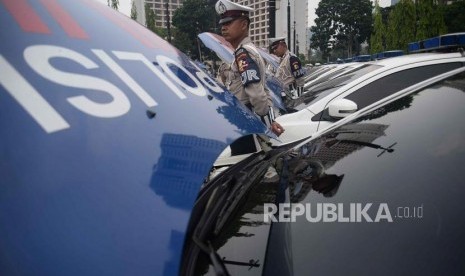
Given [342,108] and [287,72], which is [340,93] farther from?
[287,72]

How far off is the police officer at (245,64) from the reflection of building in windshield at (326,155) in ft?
3.86

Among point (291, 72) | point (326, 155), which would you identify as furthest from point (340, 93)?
point (291, 72)

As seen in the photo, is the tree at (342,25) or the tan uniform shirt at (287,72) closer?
the tan uniform shirt at (287,72)

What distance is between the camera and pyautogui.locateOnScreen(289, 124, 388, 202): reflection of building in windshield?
1252 millimetres

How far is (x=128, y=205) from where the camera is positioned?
2.56ft

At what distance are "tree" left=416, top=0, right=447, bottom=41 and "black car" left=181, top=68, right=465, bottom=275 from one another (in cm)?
1461

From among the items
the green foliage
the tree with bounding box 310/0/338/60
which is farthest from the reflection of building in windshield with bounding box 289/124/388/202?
the tree with bounding box 310/0/338/60

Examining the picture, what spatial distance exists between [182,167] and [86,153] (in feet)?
0.74

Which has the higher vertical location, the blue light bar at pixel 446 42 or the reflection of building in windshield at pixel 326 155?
the blue light bar at pixel 446 42

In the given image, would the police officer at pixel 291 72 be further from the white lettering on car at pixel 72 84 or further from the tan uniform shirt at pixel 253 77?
the white lettering on car at pixel 72 84

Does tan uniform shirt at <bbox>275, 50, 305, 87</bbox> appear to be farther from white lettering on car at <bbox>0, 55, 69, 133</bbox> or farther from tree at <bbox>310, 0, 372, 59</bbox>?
tree at <bbox>310, 0, 372, 59</bbox>


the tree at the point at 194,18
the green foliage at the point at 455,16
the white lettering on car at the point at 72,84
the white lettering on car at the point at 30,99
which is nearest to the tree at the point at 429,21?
the white lettering on car at the point at 72,84

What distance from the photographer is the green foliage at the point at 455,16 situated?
108ft

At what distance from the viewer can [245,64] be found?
117 inches
